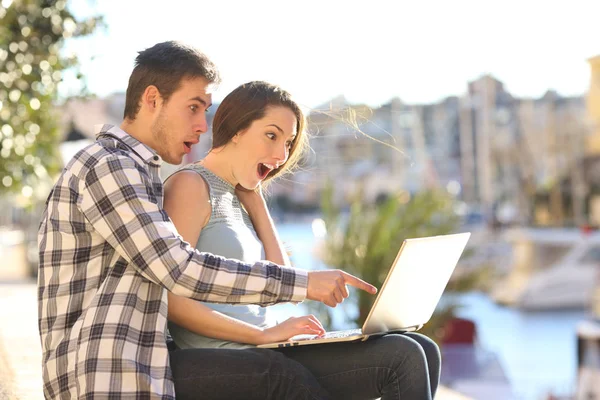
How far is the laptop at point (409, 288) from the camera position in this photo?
1871 millimetres

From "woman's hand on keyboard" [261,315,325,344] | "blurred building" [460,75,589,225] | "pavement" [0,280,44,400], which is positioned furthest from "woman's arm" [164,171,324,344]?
"blurred building" [460,75,589,225]

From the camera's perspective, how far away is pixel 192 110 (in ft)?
6.46

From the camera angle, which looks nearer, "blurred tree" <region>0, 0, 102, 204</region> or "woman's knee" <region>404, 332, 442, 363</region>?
"woman's knee" <region>404, 332, 442, 363</region>

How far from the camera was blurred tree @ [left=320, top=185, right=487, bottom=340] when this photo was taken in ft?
26.5

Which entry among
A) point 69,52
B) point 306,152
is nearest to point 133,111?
point 306,152

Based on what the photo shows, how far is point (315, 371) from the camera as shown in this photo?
6.61ft

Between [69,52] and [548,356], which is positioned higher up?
[69,52]

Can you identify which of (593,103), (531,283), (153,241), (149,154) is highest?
(149,154)

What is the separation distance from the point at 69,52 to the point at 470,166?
149ft

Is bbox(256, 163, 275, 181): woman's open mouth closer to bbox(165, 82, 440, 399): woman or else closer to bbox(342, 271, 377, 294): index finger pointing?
bbox(165, 82, 440, 399): woman

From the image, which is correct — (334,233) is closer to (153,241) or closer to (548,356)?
(153,241)

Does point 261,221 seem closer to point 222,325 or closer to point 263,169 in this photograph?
point 263,169

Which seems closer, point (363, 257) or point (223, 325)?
point (223, 325)

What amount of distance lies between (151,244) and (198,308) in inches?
12.6
